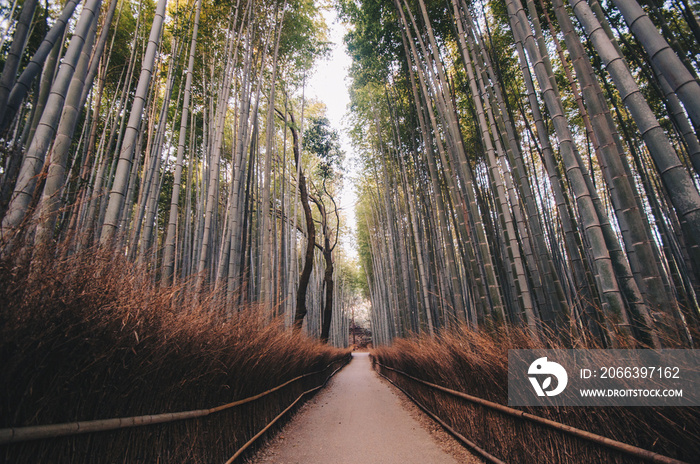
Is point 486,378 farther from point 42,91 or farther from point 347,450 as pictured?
point 42,91

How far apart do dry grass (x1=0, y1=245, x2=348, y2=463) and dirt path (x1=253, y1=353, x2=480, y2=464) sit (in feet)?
2.54

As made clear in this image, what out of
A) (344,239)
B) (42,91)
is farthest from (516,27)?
(344,239)

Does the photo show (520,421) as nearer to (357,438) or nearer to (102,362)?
(357,438)

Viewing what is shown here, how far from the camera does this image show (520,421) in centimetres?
157

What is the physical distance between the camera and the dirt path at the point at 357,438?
2152 millimetres

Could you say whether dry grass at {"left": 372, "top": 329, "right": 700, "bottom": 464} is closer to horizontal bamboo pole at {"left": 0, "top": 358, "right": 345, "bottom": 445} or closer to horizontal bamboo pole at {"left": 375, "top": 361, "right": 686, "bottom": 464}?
horizontal bamboo pole at {"left": 375, "top": 361, "right": 686, "bottom": 464}

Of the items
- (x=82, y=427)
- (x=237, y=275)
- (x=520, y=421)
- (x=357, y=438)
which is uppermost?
(x=237, y=275)

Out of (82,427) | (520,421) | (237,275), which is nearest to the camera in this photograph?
(82,427)

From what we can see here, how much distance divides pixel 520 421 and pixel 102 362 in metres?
1.94

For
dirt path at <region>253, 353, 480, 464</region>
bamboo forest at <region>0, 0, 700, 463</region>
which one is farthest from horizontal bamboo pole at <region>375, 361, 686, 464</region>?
dirt path at <region>253, 353, 480, 464</region>

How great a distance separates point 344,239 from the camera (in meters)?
13.0

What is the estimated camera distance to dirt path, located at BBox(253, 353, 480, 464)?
2152mm

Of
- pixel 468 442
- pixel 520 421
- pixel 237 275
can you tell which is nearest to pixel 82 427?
pixel 520 421

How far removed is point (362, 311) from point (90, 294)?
100 feet
